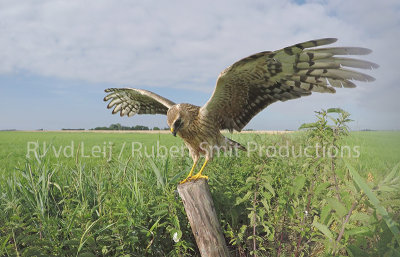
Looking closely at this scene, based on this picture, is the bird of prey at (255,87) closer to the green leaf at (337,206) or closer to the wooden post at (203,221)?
the wooden post at (203,221)

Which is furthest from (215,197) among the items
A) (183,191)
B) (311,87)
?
(311,87)

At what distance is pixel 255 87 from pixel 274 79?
0.92 feet

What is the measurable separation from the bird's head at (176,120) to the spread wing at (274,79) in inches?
12.4

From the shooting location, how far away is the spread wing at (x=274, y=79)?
113 inches

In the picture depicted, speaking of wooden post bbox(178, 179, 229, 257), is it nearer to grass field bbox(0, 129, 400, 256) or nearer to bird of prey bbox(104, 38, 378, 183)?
grass field bbox(0, 129, 400, 256)

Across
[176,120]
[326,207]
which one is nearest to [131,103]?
[176,120]

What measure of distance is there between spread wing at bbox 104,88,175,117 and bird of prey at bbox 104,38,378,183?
66cm

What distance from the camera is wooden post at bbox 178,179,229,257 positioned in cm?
280

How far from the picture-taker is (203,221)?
2824 millimetres

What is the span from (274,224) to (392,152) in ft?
7.62

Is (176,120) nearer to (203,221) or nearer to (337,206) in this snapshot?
(203,221)

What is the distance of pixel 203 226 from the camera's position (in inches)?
111

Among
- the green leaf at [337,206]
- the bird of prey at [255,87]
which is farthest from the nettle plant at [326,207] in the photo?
the bird of prey at [255,87]

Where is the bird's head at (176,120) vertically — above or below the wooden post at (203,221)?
above
